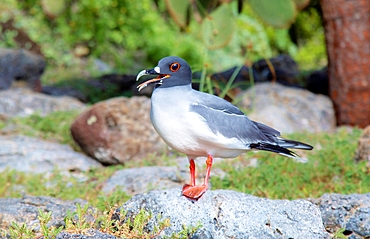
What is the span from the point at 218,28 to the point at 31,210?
3.49 metres

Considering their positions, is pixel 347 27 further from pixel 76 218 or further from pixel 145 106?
pixel 76 218

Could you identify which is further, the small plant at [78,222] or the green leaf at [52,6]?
the green leaf at [52,6]

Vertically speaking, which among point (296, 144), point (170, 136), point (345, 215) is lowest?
point (345, 215)

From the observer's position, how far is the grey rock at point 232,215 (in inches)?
124

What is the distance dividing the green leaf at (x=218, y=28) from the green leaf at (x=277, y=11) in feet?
1.26

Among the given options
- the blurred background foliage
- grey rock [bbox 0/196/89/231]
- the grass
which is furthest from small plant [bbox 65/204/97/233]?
the blurred background foliage

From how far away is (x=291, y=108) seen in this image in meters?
7.02

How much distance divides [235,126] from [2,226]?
1.54 meters

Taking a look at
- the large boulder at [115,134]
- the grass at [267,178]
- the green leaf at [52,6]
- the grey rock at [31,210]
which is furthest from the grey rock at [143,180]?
the green leaf at [52,6]

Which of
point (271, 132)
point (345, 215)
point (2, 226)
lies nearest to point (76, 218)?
point (2, 226)

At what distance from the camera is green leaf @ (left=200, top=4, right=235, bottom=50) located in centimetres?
641

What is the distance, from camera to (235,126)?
11.3ft

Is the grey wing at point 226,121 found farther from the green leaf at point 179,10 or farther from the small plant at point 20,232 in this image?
the green leaf at point 179,10

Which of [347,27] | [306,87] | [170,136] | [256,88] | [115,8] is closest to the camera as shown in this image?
[170,136]
